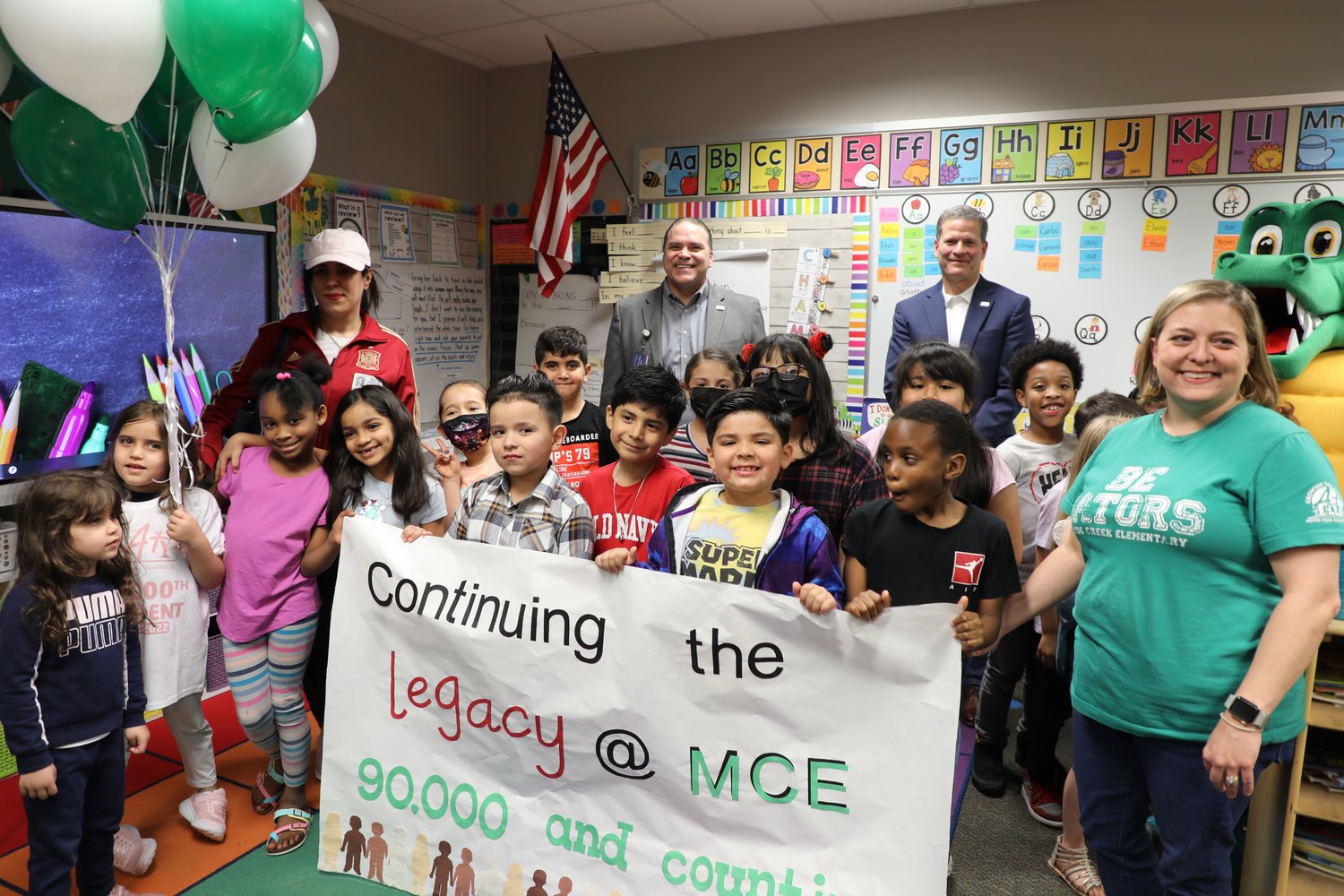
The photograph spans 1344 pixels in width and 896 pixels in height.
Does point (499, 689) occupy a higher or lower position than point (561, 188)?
lower

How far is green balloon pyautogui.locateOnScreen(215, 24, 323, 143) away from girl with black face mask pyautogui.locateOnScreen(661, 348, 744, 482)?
1.32m

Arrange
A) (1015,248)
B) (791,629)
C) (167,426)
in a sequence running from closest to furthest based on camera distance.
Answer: (791,629) → (167,426) → (1015,248)

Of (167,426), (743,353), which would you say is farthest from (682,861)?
(167,426)

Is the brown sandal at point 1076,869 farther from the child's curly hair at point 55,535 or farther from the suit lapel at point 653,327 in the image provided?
the child's curly hair at point 55,535

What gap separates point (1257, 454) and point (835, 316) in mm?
3208

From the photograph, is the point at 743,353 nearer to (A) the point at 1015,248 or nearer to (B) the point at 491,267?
(A) the point at 1015,248

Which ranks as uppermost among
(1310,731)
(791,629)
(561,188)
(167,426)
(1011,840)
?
(561,188)

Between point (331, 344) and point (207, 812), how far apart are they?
141cm

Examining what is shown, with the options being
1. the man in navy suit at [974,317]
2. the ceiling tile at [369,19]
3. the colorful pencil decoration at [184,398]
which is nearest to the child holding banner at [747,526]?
the man in navy suit at [974,317]

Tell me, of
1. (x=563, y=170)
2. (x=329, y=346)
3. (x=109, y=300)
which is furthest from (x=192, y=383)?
(x=563, y=170)

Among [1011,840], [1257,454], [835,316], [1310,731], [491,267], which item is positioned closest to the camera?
[1257,454]

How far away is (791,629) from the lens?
66.2 inches

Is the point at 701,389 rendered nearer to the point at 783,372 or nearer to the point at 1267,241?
the point at 783,372

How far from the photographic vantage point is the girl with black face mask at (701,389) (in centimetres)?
243
